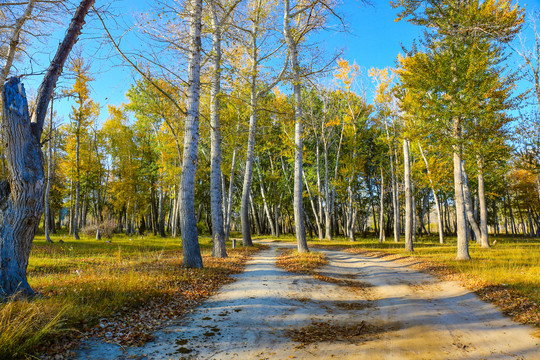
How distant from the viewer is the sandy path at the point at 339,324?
371 cm

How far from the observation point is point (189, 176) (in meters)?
8.64

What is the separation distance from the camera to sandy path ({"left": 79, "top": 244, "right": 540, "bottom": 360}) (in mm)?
3715

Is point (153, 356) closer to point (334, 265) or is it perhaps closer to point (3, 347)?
point (3, 347)

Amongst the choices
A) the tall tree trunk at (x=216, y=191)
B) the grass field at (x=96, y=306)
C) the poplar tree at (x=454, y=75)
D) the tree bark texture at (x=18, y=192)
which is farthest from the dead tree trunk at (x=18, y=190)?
the poplar tree at (x=454, y=75)

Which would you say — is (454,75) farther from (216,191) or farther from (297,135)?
(216,191)

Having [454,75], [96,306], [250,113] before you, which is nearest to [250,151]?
[250,113]

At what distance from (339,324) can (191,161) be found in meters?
5.92

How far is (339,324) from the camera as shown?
190 inches

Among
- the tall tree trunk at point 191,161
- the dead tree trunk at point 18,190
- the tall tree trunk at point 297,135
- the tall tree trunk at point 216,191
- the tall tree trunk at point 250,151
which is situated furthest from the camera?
the tall tree trunk at point 250,151

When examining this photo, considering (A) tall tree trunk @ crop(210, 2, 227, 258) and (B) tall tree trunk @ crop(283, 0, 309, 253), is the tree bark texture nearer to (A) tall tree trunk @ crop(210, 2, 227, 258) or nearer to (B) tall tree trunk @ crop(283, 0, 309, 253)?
(A) tall tree trunk @ crop(210, 2, 227, 258)

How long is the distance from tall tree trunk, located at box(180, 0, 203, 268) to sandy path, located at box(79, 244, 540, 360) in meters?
1.84

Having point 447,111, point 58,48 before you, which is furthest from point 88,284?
point 447,111

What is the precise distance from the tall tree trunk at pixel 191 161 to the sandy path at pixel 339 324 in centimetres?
184

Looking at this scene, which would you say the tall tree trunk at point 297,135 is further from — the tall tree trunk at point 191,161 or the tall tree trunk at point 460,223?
the tall tree trunk at point 460,223
